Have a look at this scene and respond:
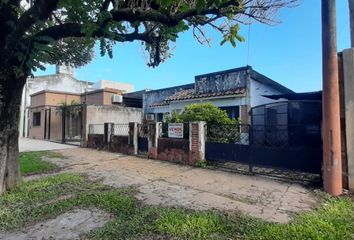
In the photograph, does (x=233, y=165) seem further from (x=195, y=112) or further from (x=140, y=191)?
(x=140, y=191)

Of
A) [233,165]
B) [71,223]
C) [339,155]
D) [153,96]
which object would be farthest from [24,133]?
[339,155]

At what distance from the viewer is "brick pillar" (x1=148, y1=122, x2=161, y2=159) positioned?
12.0 meters

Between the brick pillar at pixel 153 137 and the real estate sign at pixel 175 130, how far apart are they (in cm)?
70

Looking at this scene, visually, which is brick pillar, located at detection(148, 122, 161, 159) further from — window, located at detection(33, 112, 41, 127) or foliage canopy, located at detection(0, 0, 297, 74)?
window, located at detection(33, 112, 41, 127)

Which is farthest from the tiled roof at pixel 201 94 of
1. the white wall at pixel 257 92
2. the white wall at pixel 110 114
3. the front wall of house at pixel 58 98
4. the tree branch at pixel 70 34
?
the front wall of house at pixel 58 98

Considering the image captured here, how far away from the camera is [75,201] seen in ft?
19.1

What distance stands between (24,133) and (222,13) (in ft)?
90.5

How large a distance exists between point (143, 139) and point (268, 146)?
6.07 m

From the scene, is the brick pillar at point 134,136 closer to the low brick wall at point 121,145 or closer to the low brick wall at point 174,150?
the low brick wall at point 121,145

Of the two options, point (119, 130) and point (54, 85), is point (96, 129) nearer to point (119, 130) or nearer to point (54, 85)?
point (119, 130)

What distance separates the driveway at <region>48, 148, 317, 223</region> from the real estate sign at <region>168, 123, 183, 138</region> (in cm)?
123

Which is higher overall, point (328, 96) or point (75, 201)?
point (328, 96)

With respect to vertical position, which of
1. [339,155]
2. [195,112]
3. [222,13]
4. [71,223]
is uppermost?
[222,13]

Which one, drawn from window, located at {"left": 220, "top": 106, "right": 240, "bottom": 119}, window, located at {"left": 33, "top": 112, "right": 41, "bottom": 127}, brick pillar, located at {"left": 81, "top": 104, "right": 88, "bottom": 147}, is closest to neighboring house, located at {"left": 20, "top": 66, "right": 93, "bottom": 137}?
window, located at {"left": 33, "top": 112, "right": 41, "bottom": 127}
